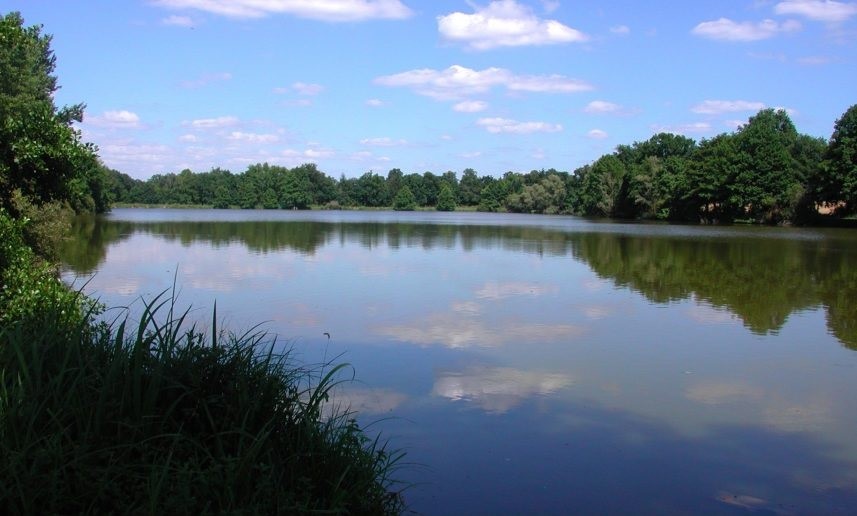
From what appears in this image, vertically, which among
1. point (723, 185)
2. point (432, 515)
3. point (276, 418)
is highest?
point (723, 185)

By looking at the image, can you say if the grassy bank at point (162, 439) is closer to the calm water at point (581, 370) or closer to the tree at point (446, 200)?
the calm water at point (581, 370)

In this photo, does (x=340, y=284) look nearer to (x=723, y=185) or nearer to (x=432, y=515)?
(x=432, y=515)

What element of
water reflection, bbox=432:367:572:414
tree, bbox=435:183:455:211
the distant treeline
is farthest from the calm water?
tree, bbox=435:183:455:211

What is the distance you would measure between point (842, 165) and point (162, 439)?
5305cm

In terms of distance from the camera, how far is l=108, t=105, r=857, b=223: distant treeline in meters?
52.5

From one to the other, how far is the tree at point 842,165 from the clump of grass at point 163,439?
167 ft

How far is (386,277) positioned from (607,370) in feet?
31.6

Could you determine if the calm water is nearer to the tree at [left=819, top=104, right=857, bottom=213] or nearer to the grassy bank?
the grassy bank

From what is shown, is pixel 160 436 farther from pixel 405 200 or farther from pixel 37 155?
pixel 405 200

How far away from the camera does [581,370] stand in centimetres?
838

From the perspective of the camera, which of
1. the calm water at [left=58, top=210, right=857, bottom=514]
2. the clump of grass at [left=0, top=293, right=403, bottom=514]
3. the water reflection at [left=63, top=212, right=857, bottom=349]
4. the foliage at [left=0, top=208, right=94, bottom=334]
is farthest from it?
the water reflection at [left=63, top=212, right=857, bottom=349]

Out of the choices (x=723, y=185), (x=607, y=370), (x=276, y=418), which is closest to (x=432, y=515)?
(x=276, y=418)

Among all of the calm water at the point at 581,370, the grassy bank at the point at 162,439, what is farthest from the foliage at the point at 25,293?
the calm water at the point at 581,370

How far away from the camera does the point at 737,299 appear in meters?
14.3
